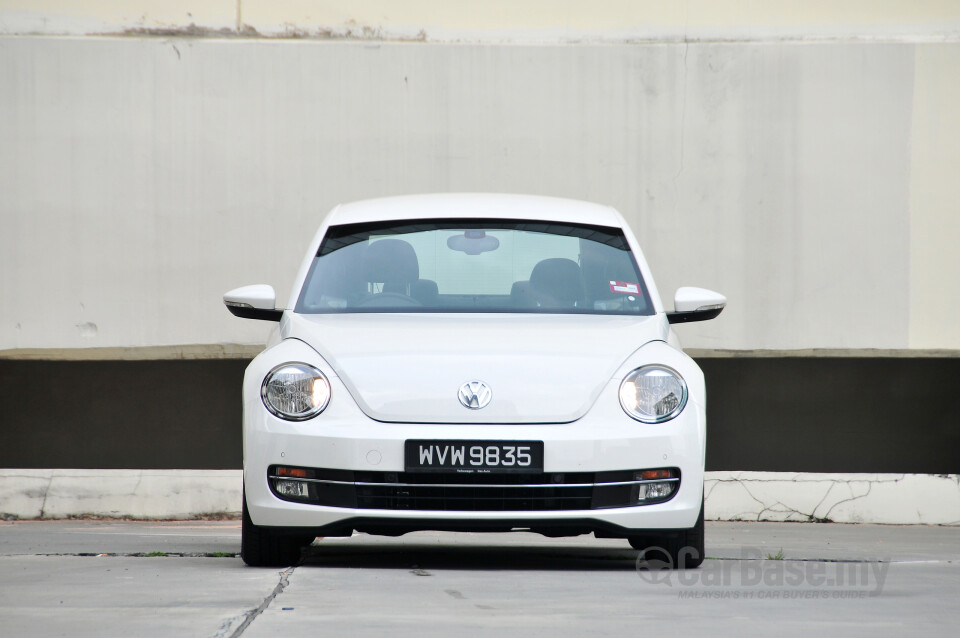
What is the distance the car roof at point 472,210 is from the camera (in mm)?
6359

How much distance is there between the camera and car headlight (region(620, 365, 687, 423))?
5230 millimetres

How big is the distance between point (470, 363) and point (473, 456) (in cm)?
38

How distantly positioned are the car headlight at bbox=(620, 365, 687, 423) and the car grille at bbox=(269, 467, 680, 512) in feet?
0.78

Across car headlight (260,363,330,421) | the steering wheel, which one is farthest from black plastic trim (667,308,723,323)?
car headlight (260,363,330,421)

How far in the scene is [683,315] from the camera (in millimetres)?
6172

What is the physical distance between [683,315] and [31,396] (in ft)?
17.7

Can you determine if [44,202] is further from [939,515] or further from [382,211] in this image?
[939,515]

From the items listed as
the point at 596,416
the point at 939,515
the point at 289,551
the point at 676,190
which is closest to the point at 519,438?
the point at 596,416

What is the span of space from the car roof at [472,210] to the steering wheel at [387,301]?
0.50 metres

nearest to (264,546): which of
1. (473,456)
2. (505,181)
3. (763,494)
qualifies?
(473,456)

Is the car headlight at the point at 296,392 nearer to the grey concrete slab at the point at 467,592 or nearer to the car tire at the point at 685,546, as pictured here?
the grey concrete slab at the point at 467,592

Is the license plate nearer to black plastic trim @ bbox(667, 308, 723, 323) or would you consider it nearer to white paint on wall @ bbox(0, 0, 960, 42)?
black plastic trim @ bbox(667, 308, 723, 323)

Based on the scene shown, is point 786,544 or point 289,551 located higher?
point 289,551

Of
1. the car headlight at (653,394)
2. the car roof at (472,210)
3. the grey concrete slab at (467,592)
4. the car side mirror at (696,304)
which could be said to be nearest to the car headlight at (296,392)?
the grey concrete slab at (467,592)
